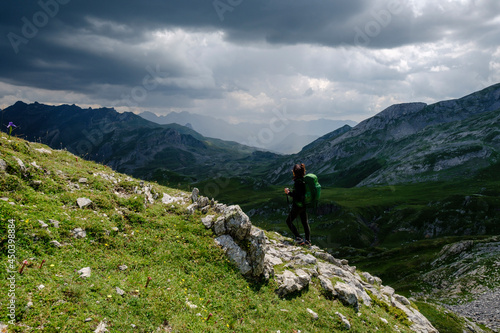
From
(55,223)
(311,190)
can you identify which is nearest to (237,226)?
(311,190)

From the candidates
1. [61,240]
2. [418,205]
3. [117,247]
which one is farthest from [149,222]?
[418,205]

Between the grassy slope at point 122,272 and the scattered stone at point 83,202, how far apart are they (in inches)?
11.8

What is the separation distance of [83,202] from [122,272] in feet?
18.0

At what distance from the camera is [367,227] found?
5320 inches

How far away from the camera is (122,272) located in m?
12.1

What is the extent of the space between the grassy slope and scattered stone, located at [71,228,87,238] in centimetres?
19

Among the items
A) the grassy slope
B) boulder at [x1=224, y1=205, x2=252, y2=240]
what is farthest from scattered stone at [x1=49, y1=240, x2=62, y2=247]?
boulder at [x1=224, y1=205, x2=252, y2=240]

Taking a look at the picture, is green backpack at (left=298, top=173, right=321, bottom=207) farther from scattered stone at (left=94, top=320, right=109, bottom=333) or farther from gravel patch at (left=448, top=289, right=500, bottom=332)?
gravel patch at (left=448, top=289, right=500, bottom=332)

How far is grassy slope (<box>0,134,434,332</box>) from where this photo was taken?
9.43m

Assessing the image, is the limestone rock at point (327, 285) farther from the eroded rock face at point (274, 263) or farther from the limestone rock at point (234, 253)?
the limestone rock at point (234, 253)

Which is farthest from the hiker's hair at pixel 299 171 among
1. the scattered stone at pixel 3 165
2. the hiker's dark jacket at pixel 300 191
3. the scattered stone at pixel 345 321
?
the scattered stone at pixel 3 165

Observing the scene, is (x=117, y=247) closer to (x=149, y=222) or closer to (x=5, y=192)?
(x=149, y=222)

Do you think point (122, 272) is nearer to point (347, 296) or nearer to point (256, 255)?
point (256, 255)

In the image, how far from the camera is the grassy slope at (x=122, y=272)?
9430 mm
